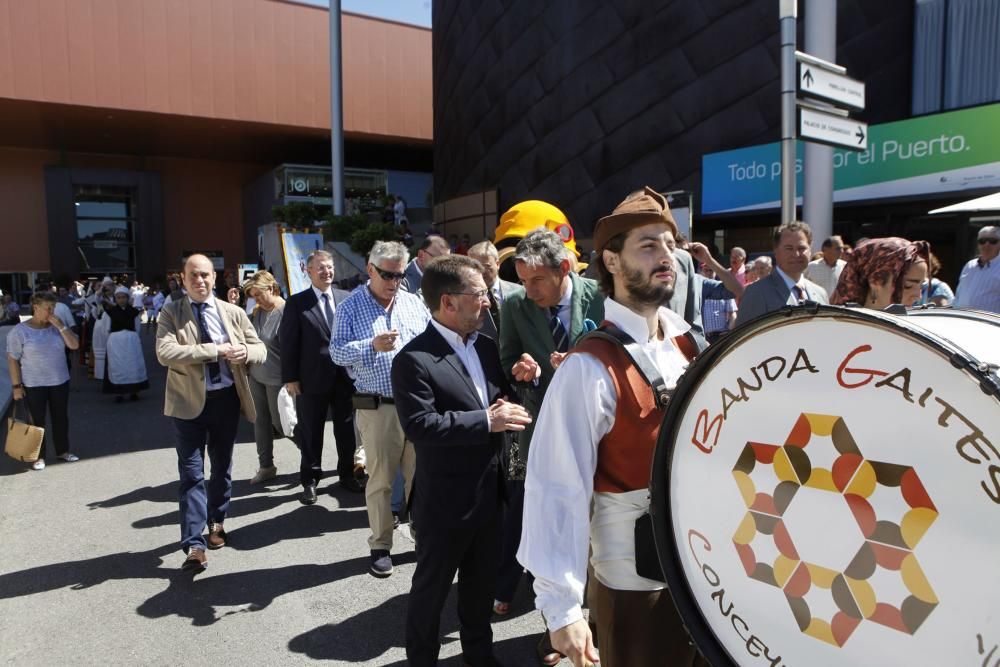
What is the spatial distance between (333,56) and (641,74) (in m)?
9.14

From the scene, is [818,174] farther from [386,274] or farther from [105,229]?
[105,229]

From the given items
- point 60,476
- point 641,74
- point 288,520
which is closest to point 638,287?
point 288,520

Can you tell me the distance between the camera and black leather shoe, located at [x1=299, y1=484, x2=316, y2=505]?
5344mm

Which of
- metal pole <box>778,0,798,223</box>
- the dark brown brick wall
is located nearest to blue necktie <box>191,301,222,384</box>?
metal pole <box>778,0,798,223</box>

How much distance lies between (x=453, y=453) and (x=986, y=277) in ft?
21.2

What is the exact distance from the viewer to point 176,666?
3.09 m

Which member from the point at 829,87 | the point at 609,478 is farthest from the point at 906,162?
the point at 609,478

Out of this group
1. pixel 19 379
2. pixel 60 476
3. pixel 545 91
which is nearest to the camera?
pixel 60 476

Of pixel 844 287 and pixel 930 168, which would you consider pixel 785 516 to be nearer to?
pixel 844 287

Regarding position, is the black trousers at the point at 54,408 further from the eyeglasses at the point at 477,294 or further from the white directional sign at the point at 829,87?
the white directional sign at the point at 829,87

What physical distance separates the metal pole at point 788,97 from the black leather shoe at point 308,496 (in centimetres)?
455

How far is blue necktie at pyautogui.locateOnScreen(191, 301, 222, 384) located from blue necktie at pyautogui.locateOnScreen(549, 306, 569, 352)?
2.32 m

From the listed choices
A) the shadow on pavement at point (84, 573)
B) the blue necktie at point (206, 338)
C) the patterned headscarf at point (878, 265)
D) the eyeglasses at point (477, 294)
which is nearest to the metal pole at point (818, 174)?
the patterned headscarf at point (878, 265)

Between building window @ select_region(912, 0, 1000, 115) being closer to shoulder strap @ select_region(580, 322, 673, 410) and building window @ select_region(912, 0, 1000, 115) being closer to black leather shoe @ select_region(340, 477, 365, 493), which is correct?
black leather shoe @ select_region(340, 477, 365, 493)
